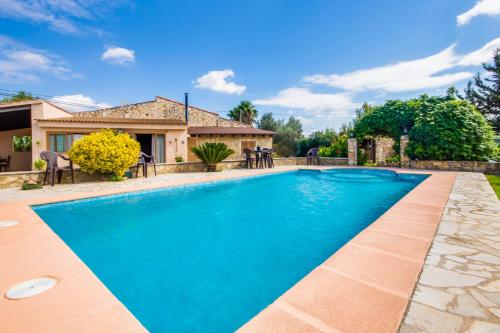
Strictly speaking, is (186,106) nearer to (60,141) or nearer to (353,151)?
(60,141)

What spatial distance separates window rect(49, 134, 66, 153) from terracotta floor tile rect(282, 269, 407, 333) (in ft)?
51.0

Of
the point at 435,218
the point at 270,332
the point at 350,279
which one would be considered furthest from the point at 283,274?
the point at 435,218

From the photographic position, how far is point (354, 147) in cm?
1744

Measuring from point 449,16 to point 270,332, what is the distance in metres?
17.2

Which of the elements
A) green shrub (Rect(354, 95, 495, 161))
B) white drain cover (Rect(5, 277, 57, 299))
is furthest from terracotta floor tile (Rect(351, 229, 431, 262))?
green shrub (Rect(354, 95, 495, 161))

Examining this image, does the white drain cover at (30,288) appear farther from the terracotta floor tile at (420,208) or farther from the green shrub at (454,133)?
the green shrub at (454,133)

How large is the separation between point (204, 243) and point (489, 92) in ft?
130

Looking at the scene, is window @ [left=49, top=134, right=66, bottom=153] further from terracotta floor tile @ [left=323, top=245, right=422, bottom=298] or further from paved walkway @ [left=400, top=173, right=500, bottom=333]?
paved walkway @ [left=400, top=173, right=500, bottom=333]

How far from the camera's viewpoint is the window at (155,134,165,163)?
615 inches

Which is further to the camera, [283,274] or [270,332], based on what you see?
[283,274]

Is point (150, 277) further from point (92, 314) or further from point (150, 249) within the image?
point (92, 314)

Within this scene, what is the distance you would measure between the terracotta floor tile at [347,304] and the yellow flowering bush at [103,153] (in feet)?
32.6

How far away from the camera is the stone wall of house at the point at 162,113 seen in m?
20.3

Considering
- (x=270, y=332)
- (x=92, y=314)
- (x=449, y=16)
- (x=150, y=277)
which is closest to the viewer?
(x=270, y=332)
